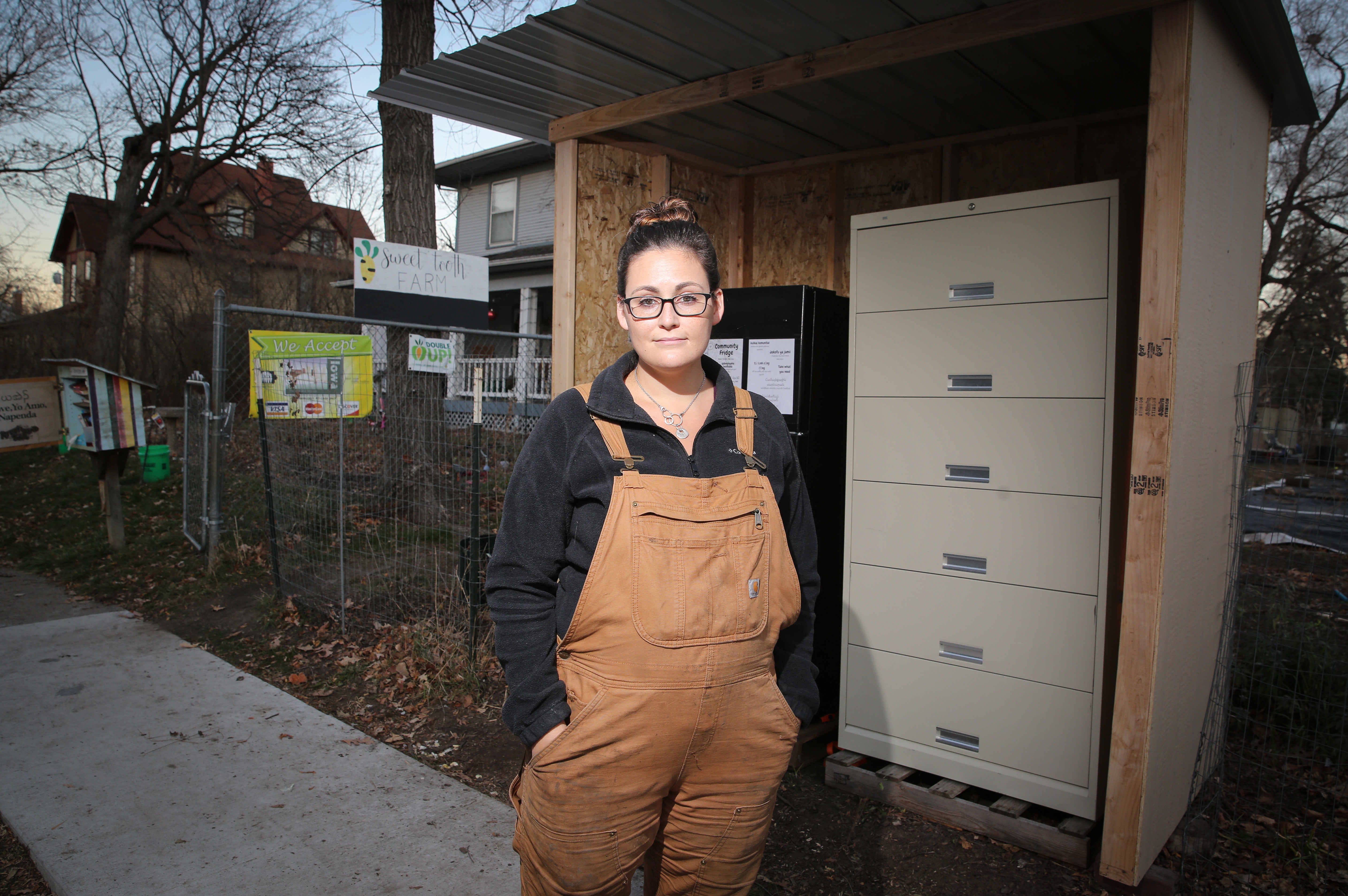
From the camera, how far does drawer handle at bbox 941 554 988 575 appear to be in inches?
130

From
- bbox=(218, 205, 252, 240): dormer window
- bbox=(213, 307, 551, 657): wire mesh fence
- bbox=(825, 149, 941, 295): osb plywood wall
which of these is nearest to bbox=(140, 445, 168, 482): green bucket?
bbox=(213, 307, 551, 657): wire mesh fence

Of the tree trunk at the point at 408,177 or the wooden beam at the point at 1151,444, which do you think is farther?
the tree trunk at the point at 408,177

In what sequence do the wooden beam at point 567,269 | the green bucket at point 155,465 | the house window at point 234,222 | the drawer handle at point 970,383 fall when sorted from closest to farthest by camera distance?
1. the drawer handle at point 970,383
2. the wooden beam at point 567,269
3. the green bucket at point 155,465
4. the house window at point 234,222

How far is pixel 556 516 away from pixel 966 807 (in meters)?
2.49

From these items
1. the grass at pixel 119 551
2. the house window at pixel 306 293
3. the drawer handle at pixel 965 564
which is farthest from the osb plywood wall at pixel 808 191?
the house window at pixel 306 293

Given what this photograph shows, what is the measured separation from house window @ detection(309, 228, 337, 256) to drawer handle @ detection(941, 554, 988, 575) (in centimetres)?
2097

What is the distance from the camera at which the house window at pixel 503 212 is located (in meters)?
22.6

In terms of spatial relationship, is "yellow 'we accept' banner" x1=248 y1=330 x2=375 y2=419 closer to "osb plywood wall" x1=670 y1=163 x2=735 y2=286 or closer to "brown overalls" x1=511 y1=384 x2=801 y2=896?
"osb plywood wall" x1=670 y1=163 x2=735 y2=286

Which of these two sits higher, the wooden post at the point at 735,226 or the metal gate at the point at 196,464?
the wooden post at the point at 735,226

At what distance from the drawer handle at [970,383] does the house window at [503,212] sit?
67.7ft

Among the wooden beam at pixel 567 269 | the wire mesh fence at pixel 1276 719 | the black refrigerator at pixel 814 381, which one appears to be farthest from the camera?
the wooden beam at pixel 567 269

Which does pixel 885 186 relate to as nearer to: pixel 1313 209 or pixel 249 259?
pixel 1313 209

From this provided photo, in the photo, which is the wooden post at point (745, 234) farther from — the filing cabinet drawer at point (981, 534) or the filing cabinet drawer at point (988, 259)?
the filing cabinet drawer at point (981, 534)

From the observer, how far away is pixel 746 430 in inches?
73.5
